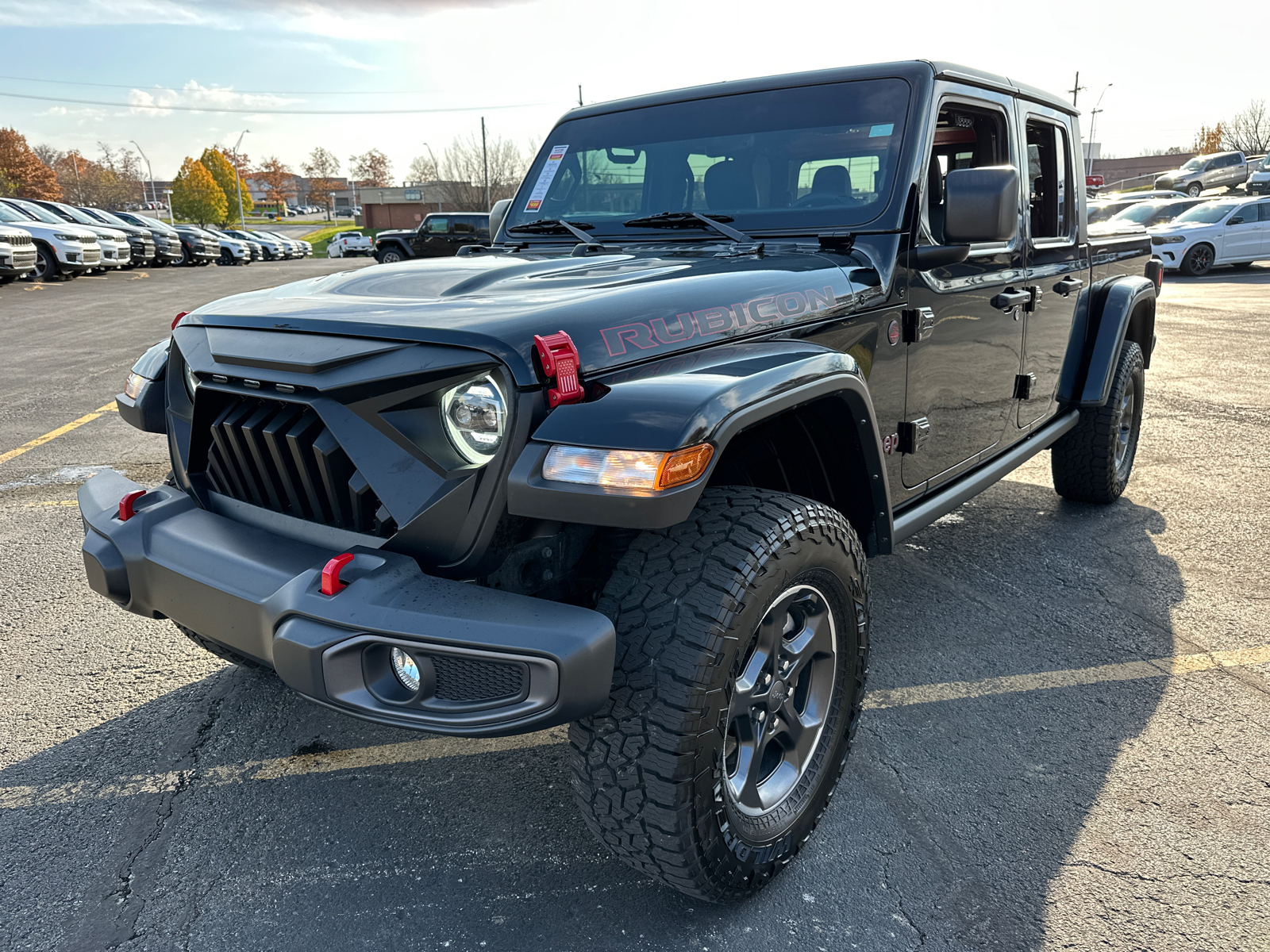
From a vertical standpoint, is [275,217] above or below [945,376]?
above

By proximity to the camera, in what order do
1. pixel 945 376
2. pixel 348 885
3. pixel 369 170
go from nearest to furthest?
1. pixel 348 885
2. pixel 945 376
3. pixel 369 170

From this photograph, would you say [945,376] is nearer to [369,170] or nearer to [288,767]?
[288,767]

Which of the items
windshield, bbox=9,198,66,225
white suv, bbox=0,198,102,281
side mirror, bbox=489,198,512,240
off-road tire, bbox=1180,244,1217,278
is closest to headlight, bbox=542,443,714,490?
side mirror, bbox=489,198,512,240

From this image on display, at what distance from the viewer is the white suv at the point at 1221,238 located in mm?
19703

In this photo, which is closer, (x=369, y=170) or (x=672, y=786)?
(x=672, y=786)

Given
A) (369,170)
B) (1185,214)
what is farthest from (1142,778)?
(369,170)

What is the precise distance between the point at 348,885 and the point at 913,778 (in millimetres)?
1526

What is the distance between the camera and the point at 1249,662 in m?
3.29

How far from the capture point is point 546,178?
373cm

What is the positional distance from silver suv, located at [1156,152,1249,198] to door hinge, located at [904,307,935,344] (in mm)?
43931

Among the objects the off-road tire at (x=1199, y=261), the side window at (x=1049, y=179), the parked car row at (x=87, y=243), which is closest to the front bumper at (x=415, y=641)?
the side window at (x=1049, y=179)

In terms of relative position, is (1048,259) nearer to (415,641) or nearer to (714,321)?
(714,321)

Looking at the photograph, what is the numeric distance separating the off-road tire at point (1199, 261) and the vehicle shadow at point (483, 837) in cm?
2020

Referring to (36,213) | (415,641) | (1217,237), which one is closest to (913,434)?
(415,641)
